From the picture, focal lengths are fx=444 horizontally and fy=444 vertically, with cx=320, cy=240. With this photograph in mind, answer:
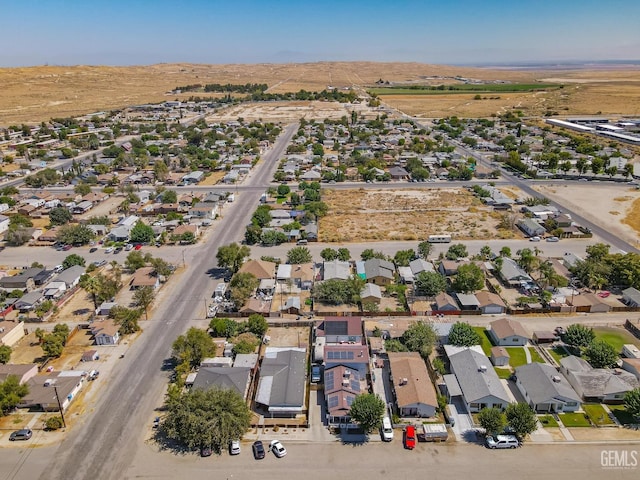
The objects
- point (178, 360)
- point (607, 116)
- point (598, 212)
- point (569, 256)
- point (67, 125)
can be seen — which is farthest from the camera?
point (607, 116)

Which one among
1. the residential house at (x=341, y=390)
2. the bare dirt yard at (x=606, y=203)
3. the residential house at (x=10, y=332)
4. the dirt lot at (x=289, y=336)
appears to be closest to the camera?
the residential house at (x=341, y=390)

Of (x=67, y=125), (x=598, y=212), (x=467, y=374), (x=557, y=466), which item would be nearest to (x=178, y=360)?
(x=467, y=374)

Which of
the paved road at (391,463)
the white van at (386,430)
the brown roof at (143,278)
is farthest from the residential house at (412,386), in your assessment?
the brown roof at (143,278)

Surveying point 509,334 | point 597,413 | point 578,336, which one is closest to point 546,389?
point 597,413

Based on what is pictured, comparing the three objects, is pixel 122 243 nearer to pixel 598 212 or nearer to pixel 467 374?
pixel 467 374

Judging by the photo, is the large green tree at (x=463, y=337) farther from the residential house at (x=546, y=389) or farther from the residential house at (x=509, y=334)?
the residential house at (x=546, y=389)

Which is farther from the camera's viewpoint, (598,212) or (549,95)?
(549,95)
